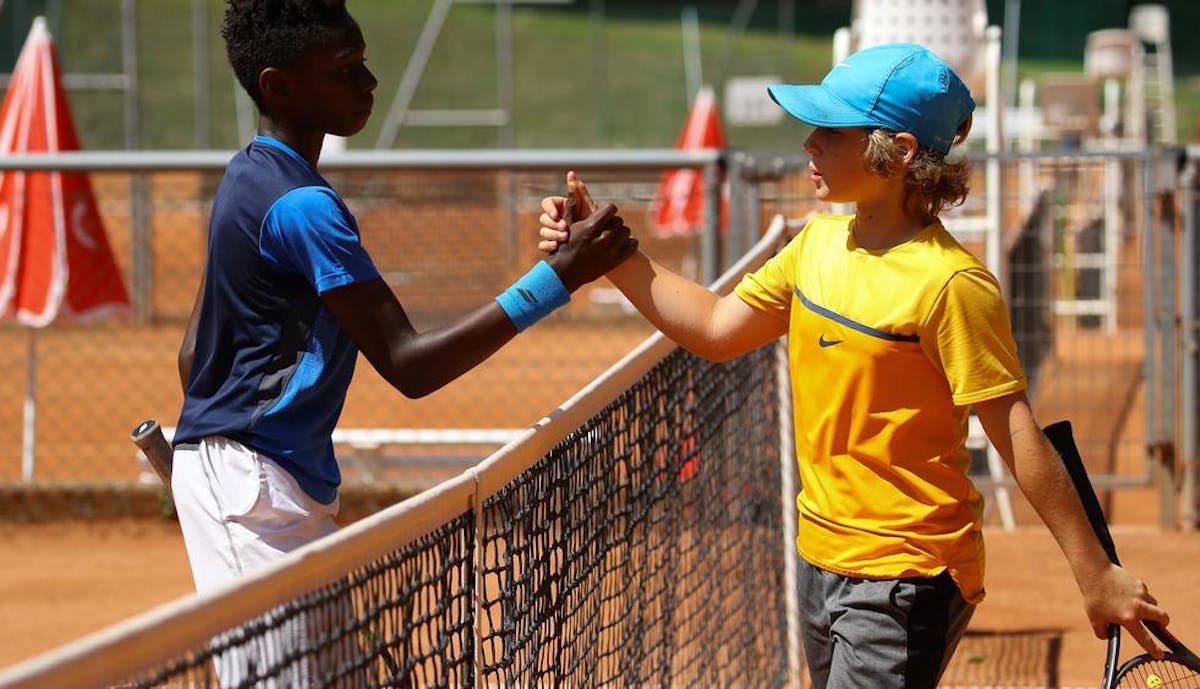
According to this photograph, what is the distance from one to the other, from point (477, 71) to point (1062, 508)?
74.9ft

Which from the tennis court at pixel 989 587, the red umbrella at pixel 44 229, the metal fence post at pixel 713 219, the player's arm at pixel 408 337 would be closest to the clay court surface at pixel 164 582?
the tennis court at pixel 989 587

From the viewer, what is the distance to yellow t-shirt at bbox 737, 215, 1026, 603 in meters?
2.85

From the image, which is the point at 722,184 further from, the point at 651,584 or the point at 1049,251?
the point at 651,584

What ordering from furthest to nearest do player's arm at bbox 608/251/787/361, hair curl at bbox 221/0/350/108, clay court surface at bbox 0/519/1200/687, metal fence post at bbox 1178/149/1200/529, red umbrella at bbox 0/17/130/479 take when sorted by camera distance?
red umbrella at bbox 0/17/130/479, metal fence post at bbox 1178/149/1200/529, clay court surface at bbox 0/519/1200/687, player's arm at bbox 608/251/787/361, hair curl at bbox 221/0/350/108

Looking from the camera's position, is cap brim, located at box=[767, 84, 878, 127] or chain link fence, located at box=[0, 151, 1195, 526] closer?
cap brim, located at box=[767, 84, 878, 127]

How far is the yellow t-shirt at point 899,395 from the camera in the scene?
9.34 feet

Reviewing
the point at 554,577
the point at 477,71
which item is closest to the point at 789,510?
the point at 554,577

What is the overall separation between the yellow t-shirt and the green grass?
20.6 m

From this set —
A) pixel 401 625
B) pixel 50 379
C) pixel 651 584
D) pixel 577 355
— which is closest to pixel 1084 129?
pixel 577 355

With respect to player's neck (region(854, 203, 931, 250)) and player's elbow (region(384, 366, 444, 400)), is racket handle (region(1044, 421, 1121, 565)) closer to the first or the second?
player's neck (region(854, 203, 931, 250))

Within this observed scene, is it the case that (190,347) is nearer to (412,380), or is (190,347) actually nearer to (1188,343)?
(412,380)

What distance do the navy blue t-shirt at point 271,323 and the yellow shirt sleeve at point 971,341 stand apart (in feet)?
3.38

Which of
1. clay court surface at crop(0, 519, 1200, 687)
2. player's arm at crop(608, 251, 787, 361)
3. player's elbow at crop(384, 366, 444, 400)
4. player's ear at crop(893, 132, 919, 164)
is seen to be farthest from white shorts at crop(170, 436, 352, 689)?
clay court surface at crop(0, 519, 1200, 687)

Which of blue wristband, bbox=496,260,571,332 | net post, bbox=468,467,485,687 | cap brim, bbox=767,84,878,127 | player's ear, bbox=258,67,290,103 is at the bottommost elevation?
net post, bbox=468,467,485,687
